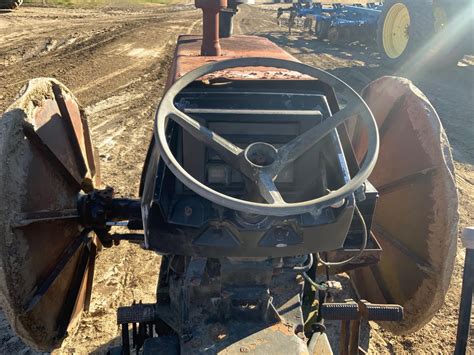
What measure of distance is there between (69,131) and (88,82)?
19.4ft

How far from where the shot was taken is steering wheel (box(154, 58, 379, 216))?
165 centimetres

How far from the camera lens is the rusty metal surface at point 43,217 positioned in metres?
2.27

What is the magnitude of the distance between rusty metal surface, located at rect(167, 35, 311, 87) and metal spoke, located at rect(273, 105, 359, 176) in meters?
0.63

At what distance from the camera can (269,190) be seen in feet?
5.77

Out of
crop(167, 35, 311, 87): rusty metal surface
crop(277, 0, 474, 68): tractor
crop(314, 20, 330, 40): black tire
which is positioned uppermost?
crop(167, 35, 311, 87): rusty metal surface

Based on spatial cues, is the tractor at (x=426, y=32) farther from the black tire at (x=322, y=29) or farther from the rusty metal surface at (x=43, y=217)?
the rusty metal surface at (x=43, y=217)

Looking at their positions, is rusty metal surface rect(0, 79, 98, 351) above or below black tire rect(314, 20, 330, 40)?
above

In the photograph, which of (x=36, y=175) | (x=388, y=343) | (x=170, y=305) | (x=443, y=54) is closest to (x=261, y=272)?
(x=170, y=305)

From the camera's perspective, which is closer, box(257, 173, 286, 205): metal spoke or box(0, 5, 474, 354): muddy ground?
box(257, 173, 286, 205): metal spoke

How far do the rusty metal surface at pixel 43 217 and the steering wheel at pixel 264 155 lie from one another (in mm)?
917

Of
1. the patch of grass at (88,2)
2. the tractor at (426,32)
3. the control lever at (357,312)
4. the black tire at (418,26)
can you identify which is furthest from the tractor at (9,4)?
the control lever at (357,312)

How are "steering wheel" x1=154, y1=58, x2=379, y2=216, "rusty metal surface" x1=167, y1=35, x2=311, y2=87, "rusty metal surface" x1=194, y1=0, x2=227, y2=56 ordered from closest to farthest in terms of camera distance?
"steering wheel" x1=154, y1=58, x2=379, y2=216 → "rusty metal surface" x1=167, y1=35, x2=311, y2=87 → "rusty metal surface" x1=194, y1=0, x2=227, y2=56

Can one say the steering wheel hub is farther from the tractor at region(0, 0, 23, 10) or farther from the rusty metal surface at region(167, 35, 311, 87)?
the tractor at region(0, 0, 23, 10)

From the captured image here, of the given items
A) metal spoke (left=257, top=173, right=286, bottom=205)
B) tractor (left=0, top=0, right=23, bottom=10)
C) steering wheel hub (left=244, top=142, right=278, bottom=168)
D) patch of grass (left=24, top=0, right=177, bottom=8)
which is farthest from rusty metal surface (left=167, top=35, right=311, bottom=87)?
patch of grass (left=24, top=0, right=177, bottom=8)
